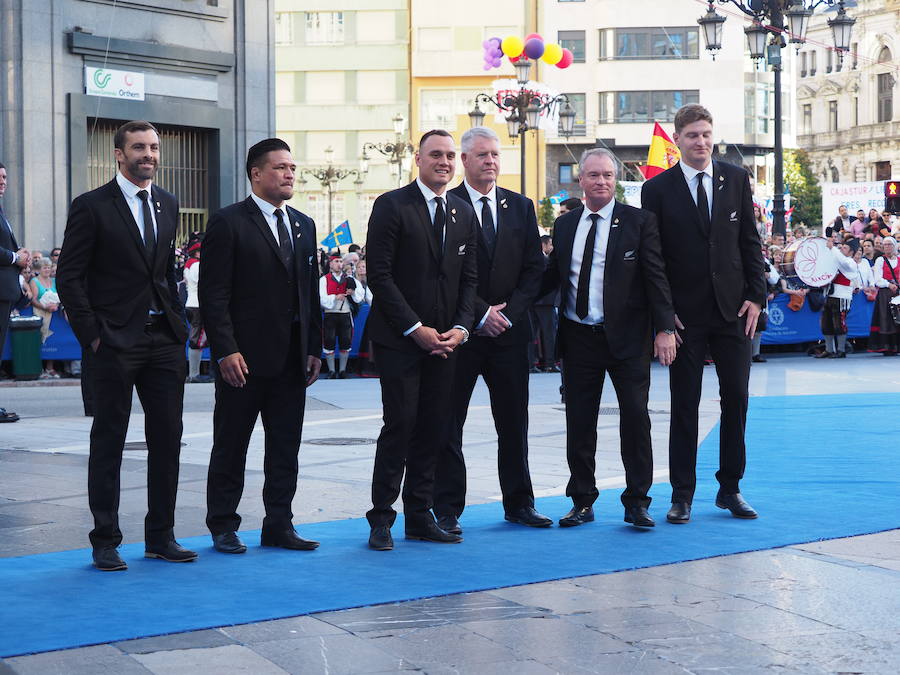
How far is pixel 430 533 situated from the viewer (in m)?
7.37

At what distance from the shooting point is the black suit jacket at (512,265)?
25.2ft

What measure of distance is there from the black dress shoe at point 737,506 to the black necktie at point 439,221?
2204 millimetres

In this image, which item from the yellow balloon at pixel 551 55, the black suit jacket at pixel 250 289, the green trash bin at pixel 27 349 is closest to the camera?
the black suit jacket at pixel 250 289

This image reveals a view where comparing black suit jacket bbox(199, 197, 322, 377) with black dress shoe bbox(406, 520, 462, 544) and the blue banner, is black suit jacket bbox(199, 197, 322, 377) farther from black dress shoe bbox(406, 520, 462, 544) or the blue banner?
the blue banner

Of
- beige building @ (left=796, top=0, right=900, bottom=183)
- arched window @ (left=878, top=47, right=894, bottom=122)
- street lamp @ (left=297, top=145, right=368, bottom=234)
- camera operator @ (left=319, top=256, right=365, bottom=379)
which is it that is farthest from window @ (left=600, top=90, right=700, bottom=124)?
camera operator @ (left=319, top=256, right=365, bottom=379)

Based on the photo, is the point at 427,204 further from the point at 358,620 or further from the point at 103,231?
the point at 358,620

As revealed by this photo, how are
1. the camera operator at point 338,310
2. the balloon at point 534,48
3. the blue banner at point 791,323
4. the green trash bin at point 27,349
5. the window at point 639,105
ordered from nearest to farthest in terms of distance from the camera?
1. the green trash bin at point 27,349
2. the camera operator at point 338,310
3. the blue banner at point 791,323
4. the balloon at point 534,48
5. the window at point 639,105

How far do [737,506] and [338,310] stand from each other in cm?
1291

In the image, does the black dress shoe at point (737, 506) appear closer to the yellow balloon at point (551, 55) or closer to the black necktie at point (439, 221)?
the black necktie at point (439, 221)

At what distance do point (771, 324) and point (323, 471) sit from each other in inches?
577

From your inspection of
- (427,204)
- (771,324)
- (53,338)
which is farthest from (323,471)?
(771,324)

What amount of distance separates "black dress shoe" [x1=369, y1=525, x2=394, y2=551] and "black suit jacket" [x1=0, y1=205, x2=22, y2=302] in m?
5.69

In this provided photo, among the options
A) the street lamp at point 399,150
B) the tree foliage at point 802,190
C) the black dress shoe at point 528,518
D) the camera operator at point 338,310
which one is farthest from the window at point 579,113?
the black dress shoe at point 528,518

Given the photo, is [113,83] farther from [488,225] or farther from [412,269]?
[412,269]
